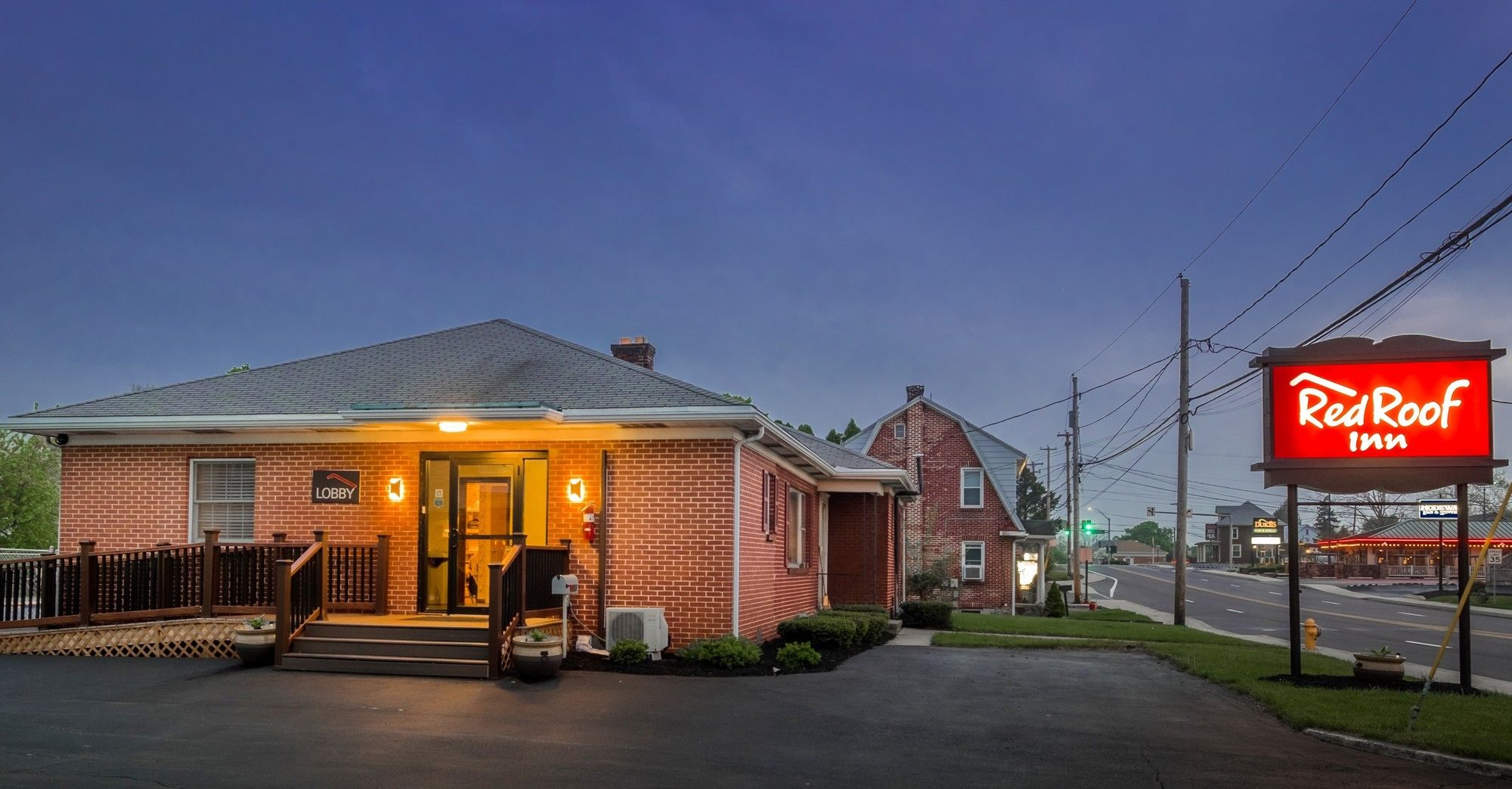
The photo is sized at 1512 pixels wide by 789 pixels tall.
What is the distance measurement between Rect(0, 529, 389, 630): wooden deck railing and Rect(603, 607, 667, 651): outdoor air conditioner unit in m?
3.14

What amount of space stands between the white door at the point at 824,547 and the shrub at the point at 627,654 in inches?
386

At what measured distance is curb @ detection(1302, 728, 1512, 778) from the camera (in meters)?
8.80

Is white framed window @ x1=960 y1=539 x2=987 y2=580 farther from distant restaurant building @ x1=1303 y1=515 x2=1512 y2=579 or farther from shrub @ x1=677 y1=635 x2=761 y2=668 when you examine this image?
distant restaurant building @ x1=1303 y1=515 x2=1512 y2=579

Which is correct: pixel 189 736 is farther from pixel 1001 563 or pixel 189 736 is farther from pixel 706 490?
pixel 1001 563

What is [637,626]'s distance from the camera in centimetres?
1433

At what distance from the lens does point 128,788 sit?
294 inches

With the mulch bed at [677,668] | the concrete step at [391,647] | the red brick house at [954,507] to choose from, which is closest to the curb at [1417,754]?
the mulch bed at [677,668]

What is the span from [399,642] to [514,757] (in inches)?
205

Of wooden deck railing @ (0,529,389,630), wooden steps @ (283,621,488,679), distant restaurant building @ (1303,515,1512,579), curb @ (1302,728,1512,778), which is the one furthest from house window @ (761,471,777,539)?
distant restaurant building @ (1303,515,1512,579)

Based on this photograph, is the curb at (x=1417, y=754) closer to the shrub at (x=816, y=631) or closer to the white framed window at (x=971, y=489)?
the shrub at (x=816, y=631)

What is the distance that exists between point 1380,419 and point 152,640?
15619 mm

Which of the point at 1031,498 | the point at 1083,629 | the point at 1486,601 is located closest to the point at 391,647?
the point at 1083,629

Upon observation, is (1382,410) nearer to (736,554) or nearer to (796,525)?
(736,554)

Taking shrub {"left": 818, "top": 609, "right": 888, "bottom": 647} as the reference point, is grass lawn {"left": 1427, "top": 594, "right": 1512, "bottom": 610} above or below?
below
